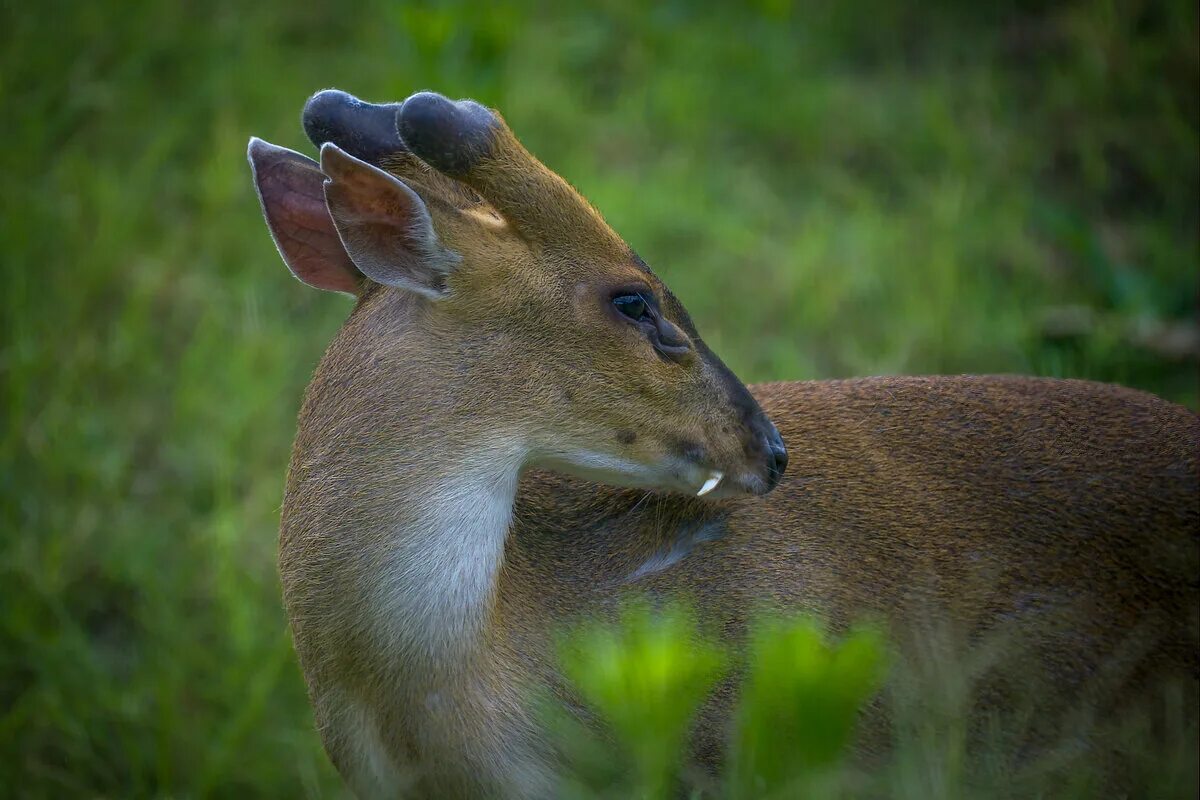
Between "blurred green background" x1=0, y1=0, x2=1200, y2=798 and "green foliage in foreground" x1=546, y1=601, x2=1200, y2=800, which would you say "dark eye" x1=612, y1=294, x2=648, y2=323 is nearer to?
"green foliage in foreground" x1=546, y1=601, x2=1200, y2=800

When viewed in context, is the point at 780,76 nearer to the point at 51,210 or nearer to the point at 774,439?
the point at 51,210

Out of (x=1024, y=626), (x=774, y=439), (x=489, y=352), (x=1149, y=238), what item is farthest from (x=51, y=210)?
(x=1149, y=238)

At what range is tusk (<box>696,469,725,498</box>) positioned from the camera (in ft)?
9.08

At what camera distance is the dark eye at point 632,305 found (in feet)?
9.12

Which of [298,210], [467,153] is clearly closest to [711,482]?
[467,153]

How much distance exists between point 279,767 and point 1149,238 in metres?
3.88

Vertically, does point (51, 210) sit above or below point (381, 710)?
above

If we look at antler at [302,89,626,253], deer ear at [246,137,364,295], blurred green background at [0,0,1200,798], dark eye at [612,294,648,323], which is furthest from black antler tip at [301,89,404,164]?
blurred green background at [0,0,1200,798]

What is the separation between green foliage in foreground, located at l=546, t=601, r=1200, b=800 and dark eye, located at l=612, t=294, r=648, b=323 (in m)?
0.58

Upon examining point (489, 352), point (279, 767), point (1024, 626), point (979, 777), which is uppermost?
point (489, 352)

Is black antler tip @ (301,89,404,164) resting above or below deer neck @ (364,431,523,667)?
above

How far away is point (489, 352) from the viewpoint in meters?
2.69


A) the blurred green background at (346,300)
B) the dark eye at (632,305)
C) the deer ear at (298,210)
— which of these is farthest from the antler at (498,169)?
the blurred green background at (346,300)

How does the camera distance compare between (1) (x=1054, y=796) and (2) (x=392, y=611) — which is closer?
(2) (x=392, y=611)
